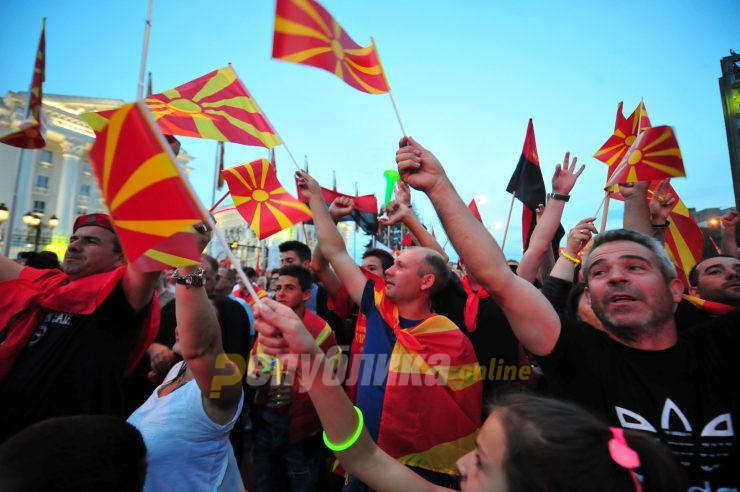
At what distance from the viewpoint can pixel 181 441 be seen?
1.74 metres

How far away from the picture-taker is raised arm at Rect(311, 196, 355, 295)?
3395 millimetres

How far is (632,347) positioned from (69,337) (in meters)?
2.74

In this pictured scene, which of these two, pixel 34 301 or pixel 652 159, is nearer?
pixel 34 301

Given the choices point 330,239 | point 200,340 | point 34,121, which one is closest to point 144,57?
point 200,340

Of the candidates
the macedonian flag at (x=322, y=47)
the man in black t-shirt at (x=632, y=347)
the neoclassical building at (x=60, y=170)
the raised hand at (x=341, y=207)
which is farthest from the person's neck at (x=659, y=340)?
the neoclassical building at (x=60, y=170)

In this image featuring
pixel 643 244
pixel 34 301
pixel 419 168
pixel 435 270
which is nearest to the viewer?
pixel 419 168

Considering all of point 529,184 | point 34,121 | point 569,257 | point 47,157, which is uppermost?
point 47,157

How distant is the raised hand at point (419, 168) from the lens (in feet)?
5.39

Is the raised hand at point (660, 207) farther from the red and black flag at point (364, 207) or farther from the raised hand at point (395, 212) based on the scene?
the red and black flag at point (364, 207)

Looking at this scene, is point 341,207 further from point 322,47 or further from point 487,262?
point 487,262

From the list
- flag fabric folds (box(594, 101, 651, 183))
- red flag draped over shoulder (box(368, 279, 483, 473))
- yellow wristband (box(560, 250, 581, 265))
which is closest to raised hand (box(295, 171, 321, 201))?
red flag draped over shoulder (box(368, 279, 483, 473))

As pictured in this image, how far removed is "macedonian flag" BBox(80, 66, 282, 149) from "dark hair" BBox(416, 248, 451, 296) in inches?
54.9

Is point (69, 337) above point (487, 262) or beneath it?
beneath

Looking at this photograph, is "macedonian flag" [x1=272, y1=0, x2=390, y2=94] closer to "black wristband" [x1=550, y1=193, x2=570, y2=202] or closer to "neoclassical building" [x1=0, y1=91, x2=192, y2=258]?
"black wristband" [x1=550, y1=193, x2=570, y2=202]
